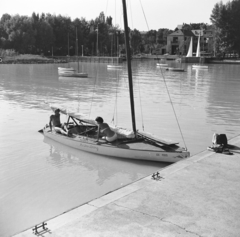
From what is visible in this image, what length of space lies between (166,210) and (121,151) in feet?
22.9

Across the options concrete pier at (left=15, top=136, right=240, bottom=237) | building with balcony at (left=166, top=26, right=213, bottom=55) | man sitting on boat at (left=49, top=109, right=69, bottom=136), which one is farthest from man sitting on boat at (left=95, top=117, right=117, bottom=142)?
building with balcony at (left=166, top=26, right=213, bottom=55)

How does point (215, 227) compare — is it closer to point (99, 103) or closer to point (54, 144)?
point (54, 144)

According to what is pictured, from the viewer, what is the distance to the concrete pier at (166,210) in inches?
313

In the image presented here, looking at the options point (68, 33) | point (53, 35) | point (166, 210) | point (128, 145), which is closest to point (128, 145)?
point (128, 145)

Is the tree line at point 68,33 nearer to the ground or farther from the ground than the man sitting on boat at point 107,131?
farther from the ground

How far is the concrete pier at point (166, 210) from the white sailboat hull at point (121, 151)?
2.72 m

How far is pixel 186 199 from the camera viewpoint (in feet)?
31.9

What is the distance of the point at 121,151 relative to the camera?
51.9 ft

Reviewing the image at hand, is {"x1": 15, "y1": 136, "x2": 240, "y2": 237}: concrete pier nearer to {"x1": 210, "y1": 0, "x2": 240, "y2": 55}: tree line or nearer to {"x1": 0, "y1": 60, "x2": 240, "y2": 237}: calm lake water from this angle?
{"x1": 0, "y1": 60, "x2": 240, "y2": 237}: calm lake water

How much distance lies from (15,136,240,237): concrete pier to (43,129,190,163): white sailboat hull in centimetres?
272

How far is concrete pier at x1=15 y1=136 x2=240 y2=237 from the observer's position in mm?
7941

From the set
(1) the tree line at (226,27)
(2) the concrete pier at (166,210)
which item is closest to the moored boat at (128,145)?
(2) the concrete pier at (166,210)

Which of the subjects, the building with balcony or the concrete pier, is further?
the building with balcony

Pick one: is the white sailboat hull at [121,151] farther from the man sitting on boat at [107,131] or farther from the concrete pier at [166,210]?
the concrete pier at [166,210]
